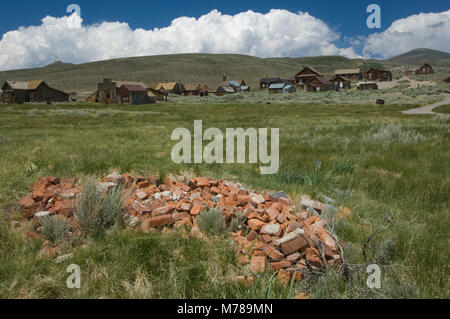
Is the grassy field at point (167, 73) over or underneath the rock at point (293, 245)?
over

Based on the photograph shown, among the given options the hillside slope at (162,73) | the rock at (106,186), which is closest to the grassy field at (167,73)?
the hillside slope at (162,73)

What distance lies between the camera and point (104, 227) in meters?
4.07

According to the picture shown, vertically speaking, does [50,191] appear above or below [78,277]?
above

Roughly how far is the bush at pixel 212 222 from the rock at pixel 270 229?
1.88 feet

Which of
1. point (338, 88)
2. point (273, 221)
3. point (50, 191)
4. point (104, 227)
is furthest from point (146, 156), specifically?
point (338, 88)

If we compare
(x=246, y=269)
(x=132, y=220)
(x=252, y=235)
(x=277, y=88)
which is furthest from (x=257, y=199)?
(x=277, y=88)

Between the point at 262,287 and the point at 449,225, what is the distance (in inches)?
140

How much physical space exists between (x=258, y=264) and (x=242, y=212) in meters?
1.20

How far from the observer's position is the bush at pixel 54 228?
3.71 metres

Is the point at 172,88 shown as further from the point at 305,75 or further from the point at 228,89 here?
the point at 305,75

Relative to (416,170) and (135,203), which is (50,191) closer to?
(135,203)

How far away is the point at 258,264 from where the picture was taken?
128 inches

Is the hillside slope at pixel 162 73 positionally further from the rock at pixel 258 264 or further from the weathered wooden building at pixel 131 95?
the rock at pixel 258 264

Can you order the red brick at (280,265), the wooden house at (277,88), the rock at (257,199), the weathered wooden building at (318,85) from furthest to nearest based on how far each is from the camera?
the wooden house at (277,88) → the weathered wooden building at (318,85) → the rock at (257,199) → the red brick at (280,265)
